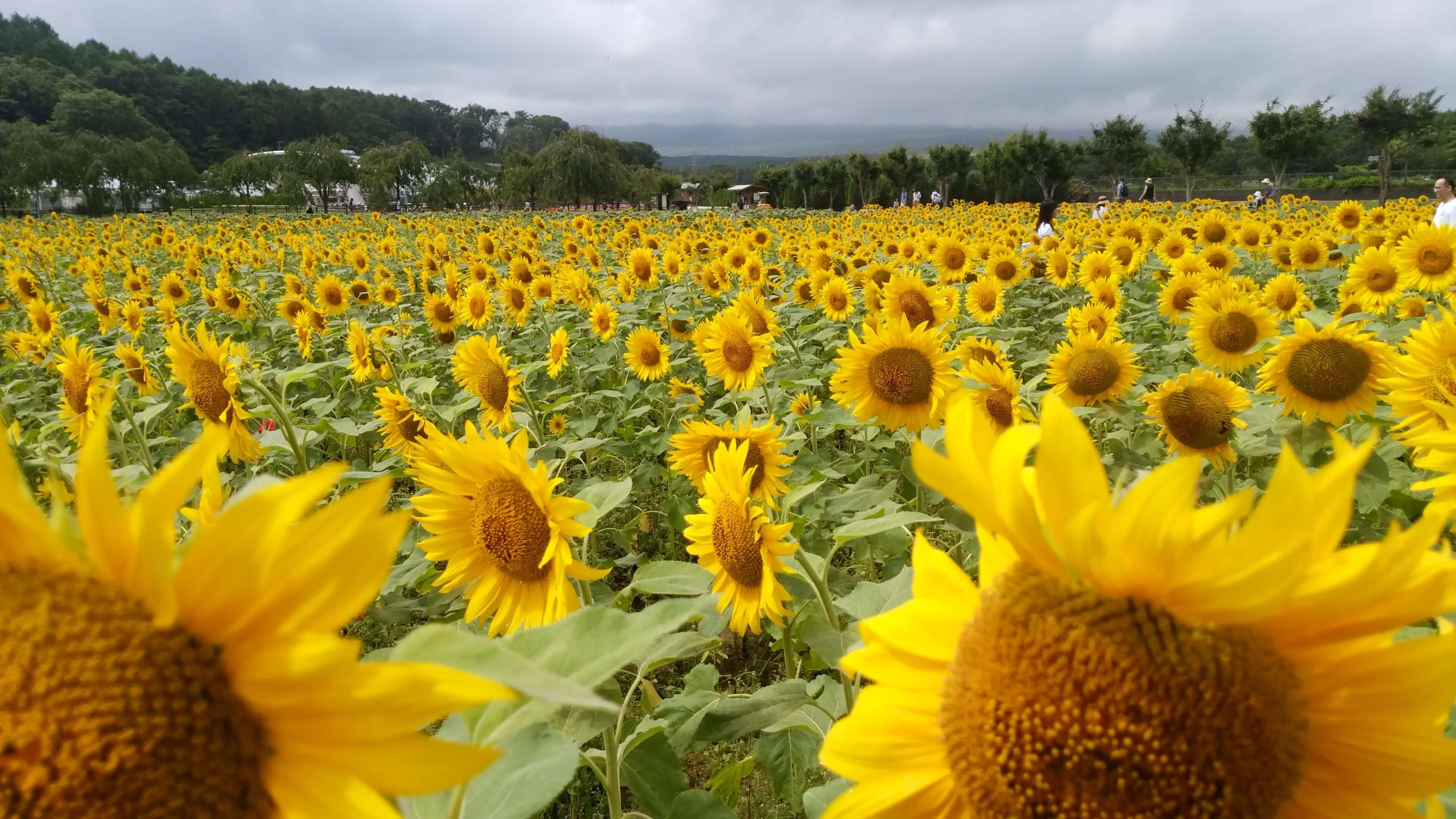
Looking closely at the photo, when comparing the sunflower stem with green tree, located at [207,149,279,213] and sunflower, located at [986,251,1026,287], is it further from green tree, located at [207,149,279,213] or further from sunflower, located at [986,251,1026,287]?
green tree, located at [207,149,279,213]

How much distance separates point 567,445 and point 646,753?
1149mm

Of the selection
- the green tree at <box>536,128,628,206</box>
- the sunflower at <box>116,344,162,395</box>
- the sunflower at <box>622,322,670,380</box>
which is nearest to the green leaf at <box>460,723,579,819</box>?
the sunflower at <box>622,322,670,380</box>

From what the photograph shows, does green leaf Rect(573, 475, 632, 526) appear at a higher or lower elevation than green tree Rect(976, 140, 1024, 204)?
lower

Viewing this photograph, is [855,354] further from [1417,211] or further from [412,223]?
[412,223]

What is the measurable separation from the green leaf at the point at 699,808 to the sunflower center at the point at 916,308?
3.29 meters

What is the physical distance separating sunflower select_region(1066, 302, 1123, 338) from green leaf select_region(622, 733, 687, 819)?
12.6ft

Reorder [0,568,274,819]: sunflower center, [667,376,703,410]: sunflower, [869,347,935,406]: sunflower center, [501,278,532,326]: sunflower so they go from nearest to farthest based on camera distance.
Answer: [0,568,274,819]: sunflower center
[869,347,935,406]: sunflower center
[667,376,703,410]: sunflower
[501,278,532,326]: sunflower

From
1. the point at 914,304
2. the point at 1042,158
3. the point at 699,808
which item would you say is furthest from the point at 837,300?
the point at 1042,158

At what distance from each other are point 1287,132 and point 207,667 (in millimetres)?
34753

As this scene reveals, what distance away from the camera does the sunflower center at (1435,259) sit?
5.04m

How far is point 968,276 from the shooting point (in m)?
7.55

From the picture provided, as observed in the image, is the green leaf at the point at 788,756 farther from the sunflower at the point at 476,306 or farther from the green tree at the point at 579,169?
the green tree at the point at 579,169

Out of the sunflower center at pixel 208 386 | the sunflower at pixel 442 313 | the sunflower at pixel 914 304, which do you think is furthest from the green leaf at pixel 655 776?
the sunflower at pixel 442 313

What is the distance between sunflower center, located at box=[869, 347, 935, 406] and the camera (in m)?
3.00
